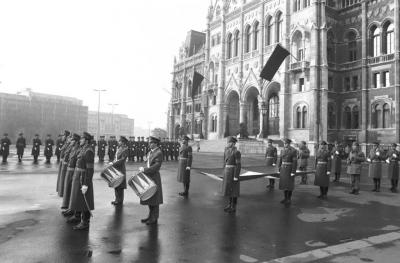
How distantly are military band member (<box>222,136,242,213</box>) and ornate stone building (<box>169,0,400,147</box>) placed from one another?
27090mm

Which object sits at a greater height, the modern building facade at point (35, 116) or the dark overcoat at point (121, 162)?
the modern building facade at point (35, 116)

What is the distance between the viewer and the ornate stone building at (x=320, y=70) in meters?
32.9

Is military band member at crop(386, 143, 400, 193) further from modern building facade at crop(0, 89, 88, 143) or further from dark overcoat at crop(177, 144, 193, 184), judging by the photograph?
modern building facade at crop(0, 89, 88, 143)

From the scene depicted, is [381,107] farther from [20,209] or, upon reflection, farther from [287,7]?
[20,209]

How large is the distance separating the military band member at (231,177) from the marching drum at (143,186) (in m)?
2.38

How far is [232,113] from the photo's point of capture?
4716 centimetres

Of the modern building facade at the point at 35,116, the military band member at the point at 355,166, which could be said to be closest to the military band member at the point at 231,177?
the military band member at the point at 355,166

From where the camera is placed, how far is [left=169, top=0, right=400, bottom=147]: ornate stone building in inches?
1297

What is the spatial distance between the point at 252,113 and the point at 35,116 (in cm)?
6126

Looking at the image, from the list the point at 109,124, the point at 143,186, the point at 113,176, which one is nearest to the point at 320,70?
the point at 113,176

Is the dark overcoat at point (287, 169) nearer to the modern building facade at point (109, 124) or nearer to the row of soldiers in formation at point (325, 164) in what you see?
the row of soldiers in formation at point (325, 164)

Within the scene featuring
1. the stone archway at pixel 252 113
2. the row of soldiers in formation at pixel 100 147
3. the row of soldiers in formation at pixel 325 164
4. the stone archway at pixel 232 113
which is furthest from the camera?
the stone archway at pixel 232 113

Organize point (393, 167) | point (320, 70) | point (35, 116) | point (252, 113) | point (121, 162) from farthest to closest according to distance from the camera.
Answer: point (35, 116)
point (252, 113)
point (320, 70)
point (393, 167)
point (121, 162)

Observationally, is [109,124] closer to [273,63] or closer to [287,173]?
[273,63]
